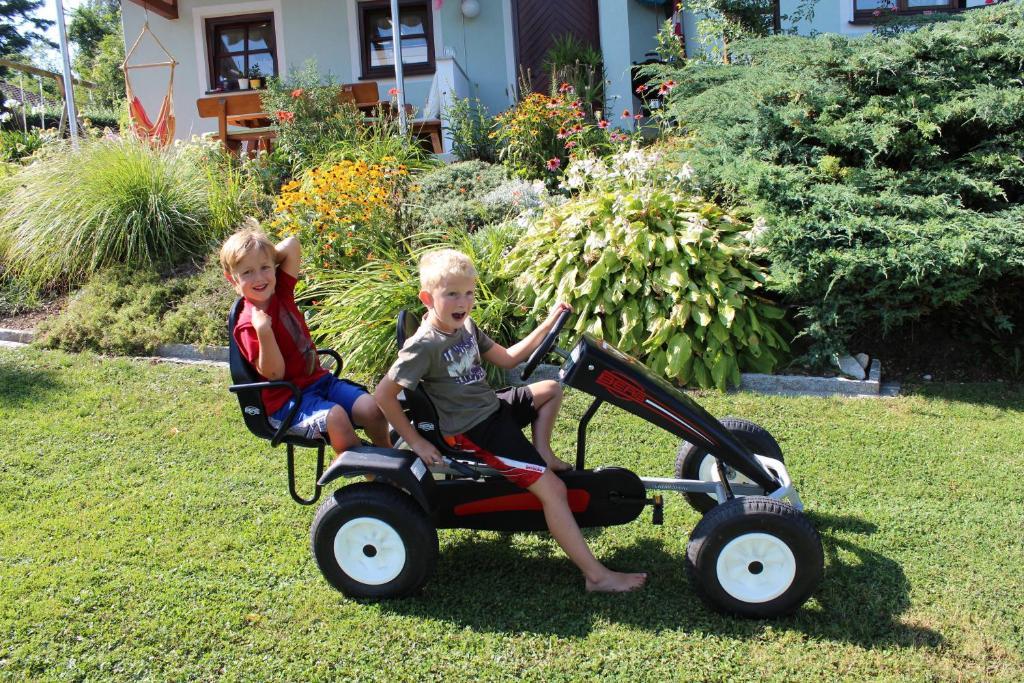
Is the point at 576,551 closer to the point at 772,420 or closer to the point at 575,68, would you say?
the point at 772,420

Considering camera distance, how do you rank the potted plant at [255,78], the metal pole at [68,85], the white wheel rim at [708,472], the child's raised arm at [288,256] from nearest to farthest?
the child's raised arm at [288,256] < the white wheel rim at [708,472] < the metal pole at [68,85] < the potted plant at [255,78]

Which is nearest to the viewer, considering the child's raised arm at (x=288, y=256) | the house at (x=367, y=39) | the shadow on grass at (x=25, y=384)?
the child's raised arm at (x=288, y=256)

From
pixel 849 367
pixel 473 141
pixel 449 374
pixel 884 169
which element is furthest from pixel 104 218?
pixel 884 169

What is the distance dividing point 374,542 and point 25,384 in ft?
12.1

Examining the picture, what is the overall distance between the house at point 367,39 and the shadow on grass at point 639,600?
904cm

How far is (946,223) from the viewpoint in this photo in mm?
5098

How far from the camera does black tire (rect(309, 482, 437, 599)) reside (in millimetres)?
3090

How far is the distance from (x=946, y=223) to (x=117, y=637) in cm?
493

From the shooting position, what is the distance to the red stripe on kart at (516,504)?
3223 mm

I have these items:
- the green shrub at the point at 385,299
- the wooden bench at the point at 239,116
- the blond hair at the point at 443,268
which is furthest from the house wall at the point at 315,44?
the blond hair at the point at 443,268

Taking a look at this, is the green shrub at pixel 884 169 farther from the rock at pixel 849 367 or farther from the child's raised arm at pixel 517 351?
the child's raised arm at pixel 517 351

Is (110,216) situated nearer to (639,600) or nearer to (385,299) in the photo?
(385,299)

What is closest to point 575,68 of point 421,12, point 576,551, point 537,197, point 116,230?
point 421,12

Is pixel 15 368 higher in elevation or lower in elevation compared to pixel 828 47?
lower
